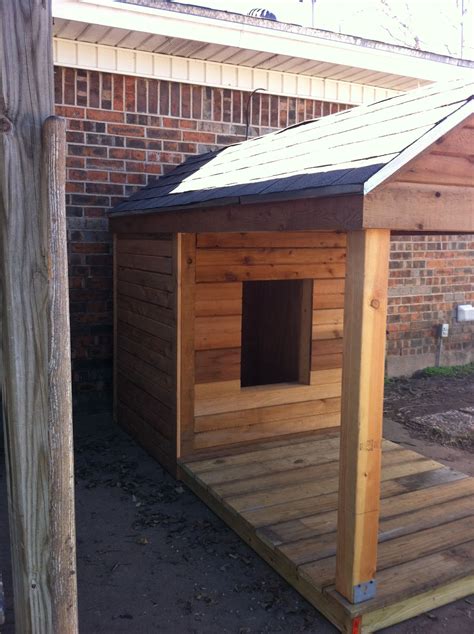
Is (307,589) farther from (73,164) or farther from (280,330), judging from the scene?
(73,164)

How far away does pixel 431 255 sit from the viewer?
28.7 feet

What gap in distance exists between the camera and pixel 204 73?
22.3ft

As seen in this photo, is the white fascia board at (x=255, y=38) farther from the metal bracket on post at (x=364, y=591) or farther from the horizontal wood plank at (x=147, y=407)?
the metal bracket on post at (x=364, y=591)

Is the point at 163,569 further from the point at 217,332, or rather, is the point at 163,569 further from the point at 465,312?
the point at 465,312

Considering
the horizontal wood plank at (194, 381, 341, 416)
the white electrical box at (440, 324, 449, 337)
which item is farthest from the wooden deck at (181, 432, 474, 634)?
Answer: the white electrical box at (440, 324, 449, 337)

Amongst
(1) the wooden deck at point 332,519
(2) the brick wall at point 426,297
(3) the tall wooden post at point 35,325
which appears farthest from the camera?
(2) the brick wall at point 426,297

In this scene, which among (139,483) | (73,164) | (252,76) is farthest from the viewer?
(252,76)

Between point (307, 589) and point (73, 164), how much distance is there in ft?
15.0

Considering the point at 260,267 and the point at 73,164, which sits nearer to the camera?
the point at 260,267

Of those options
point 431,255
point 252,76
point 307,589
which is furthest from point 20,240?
point 431,255

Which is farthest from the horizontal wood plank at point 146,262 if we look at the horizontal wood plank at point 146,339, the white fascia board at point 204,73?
the white fascia board at point 204,73

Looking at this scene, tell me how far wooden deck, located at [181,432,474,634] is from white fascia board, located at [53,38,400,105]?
3.93 meters

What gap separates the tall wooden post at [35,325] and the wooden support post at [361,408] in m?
1.52

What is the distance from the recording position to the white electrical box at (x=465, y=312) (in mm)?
8984
